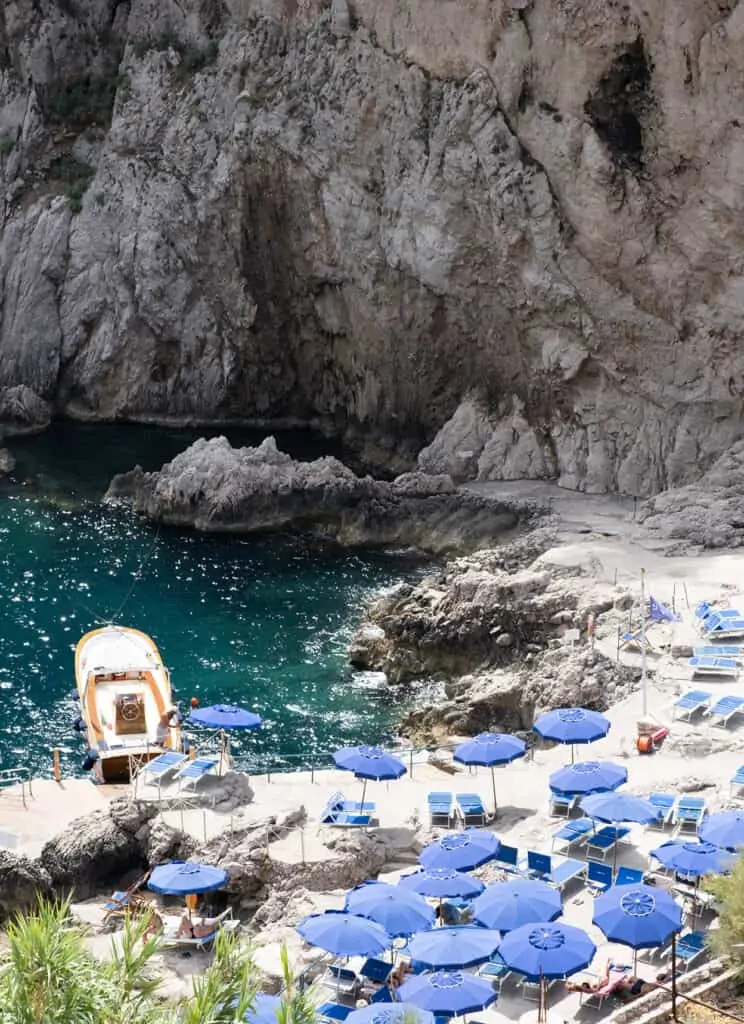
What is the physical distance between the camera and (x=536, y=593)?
1981 inches

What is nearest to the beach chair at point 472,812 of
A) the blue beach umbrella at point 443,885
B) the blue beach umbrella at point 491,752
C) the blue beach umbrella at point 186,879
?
the blue beach umbrella at point 491,752

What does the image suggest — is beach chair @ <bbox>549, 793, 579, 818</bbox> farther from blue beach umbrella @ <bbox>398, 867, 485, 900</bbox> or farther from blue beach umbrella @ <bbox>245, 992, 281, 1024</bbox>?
blue beach umbrella @ <bbox>245, 992, 281, 1024</bbox>

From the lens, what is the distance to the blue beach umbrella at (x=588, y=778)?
1244 inches

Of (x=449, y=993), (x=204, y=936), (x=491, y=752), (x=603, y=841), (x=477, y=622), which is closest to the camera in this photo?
(x=449, y=993)

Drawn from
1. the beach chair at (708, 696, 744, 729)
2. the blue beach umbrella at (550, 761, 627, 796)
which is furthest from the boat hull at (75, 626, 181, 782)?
the beach chair at (708, 696, 744, 729)

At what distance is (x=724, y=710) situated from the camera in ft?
124

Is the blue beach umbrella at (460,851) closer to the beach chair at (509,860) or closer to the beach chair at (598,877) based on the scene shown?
the beach chair at (509,860)

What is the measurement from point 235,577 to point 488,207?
20602 millimetres

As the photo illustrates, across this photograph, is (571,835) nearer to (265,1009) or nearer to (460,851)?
(460,851)

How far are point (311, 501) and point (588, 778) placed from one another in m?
34.6

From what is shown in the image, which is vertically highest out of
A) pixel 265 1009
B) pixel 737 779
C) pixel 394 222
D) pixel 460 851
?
pixel 394 222

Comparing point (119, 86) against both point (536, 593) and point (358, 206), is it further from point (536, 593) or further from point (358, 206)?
point (536, 593)

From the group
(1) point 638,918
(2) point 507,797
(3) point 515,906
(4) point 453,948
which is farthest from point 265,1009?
(2) point 507,797

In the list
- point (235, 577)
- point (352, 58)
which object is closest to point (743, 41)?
point (352, 58)
